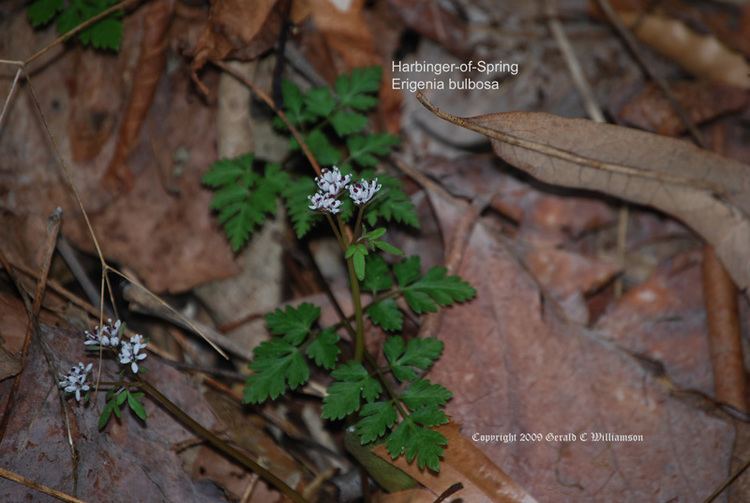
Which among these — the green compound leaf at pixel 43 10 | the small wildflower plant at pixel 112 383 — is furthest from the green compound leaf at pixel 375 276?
the green compound leaf at pixel 43 10

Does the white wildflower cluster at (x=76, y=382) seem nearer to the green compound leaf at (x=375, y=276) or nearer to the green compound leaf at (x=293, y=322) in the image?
the green compound leaf at (x=293, y=322)

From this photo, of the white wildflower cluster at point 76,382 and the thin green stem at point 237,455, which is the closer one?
the white wildflower cluster at point 76,382

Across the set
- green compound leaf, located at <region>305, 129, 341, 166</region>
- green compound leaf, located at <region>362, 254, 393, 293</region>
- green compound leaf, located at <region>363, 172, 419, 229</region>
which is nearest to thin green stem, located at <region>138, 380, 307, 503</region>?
green compound leaf, located at <region>362, 254, 393, 293</region>

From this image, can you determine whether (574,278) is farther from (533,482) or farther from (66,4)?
(66,4)

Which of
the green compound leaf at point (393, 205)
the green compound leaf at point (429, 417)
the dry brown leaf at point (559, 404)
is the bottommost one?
the dry brown leaf at point (559, 404)

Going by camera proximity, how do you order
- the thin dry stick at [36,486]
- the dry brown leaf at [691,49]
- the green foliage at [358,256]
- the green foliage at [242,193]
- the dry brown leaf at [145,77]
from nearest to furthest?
the green foliage at [358,256] < the thin dry stick at [36,486] < the green foliage at [242,193] < the dry brown leaf at [145,77] < the dry brown leaf at [691,49]

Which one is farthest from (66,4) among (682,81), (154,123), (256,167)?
(682,81)

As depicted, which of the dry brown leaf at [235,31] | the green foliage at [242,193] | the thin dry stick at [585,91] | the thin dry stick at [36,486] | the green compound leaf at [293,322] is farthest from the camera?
the thin dry stick at [585,91]
